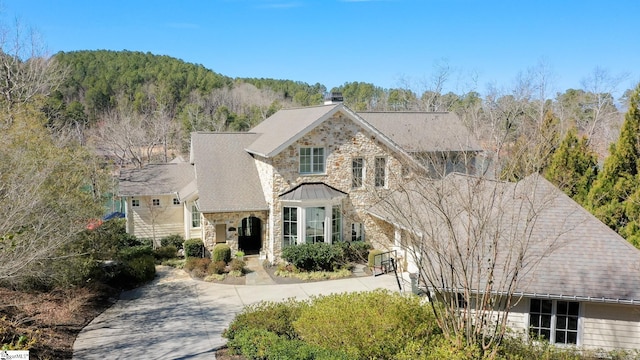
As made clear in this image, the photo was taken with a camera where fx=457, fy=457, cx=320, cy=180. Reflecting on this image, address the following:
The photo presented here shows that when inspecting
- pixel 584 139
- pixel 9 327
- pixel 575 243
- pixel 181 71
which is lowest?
pixel 9 327

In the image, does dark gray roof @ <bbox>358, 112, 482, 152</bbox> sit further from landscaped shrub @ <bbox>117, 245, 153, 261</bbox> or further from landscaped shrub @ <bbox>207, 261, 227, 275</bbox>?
landscaped shrub @ <bbox>117, 245, 153, 261</bbox>

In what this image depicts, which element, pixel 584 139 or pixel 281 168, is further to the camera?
pixel 281 168

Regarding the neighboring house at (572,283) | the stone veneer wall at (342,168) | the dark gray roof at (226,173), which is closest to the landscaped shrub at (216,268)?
the dark gray roof at (226,173)

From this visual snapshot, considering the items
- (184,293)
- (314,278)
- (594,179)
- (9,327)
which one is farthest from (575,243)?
(9,327)

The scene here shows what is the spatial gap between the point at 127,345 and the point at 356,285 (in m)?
9.11

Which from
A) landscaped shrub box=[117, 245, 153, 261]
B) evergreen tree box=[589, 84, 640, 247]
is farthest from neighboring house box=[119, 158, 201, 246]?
evergreen tree box=[589, 84, 640, 247]

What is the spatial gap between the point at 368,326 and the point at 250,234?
581 inches

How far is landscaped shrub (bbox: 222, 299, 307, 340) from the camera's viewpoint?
1218 cm

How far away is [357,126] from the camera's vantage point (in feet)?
71.0

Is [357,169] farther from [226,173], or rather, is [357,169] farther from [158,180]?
Result: [158,180]

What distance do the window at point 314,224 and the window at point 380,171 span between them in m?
3.26

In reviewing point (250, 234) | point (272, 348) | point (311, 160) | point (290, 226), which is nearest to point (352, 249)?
point (290, 226)

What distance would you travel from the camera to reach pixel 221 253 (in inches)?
816

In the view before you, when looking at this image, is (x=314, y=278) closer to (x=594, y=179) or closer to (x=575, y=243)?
(x=575, y=243)
